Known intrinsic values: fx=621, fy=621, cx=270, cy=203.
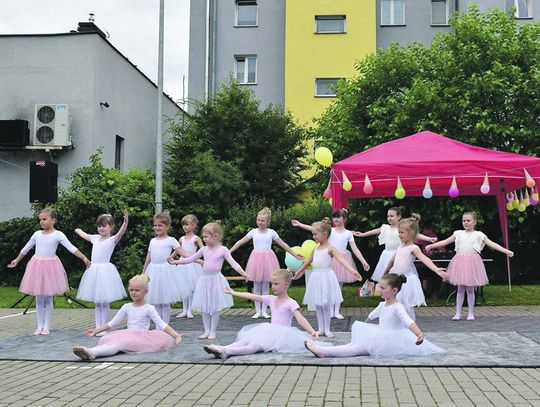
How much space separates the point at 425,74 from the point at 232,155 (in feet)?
29.6

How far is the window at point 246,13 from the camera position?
29.8 metres

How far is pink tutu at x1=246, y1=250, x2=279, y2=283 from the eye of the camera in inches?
433

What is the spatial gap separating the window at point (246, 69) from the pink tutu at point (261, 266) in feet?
64.7

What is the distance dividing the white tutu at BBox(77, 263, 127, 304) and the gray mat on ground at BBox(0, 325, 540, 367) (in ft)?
1.98

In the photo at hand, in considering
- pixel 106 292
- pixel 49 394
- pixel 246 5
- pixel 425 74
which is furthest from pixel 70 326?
pixel 246 5

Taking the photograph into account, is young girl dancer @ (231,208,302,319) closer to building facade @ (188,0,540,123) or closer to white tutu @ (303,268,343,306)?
white tutu @ (303,268,343,306)

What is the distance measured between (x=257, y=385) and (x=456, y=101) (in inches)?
496

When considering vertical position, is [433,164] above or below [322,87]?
below

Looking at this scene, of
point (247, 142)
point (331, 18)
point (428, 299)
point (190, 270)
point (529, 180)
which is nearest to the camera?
point (190, 270)

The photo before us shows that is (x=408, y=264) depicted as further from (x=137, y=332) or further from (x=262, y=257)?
(x=137, y=332)

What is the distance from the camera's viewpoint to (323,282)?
8805mm

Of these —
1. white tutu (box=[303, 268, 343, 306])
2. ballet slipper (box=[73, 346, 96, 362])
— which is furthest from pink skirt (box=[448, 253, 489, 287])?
ballet slipper (box=[73, 346, 96, 362])

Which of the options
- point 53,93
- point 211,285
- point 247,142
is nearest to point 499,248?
point 211,285

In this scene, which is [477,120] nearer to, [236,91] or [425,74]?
[425,74]
